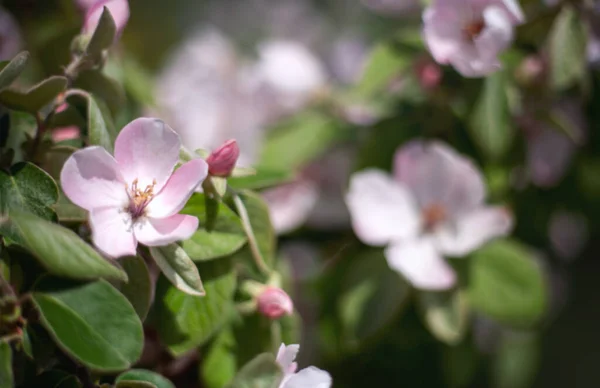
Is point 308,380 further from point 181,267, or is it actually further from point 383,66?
point 383,66

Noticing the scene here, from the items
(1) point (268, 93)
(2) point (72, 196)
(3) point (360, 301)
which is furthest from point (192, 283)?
(1) point (268, 93)

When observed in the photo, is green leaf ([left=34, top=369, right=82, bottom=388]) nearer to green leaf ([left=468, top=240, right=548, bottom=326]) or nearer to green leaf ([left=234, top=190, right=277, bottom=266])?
green leaf ([left=234, top=190, right=277, bottom=266])

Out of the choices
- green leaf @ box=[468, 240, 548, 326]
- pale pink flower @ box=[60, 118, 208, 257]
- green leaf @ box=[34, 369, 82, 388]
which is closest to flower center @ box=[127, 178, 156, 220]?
pale pink flower @ box=[60, 118, 208, 257]

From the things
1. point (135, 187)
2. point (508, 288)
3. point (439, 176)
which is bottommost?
point (508, 288)

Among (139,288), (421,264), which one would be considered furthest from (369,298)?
(139,288)

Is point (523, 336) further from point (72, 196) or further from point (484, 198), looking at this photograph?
point (72, 196)

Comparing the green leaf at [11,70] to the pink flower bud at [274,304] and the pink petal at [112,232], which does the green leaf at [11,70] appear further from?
the pink flower bud at [274,304]

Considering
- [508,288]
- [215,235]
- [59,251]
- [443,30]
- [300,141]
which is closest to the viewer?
[59,251]
